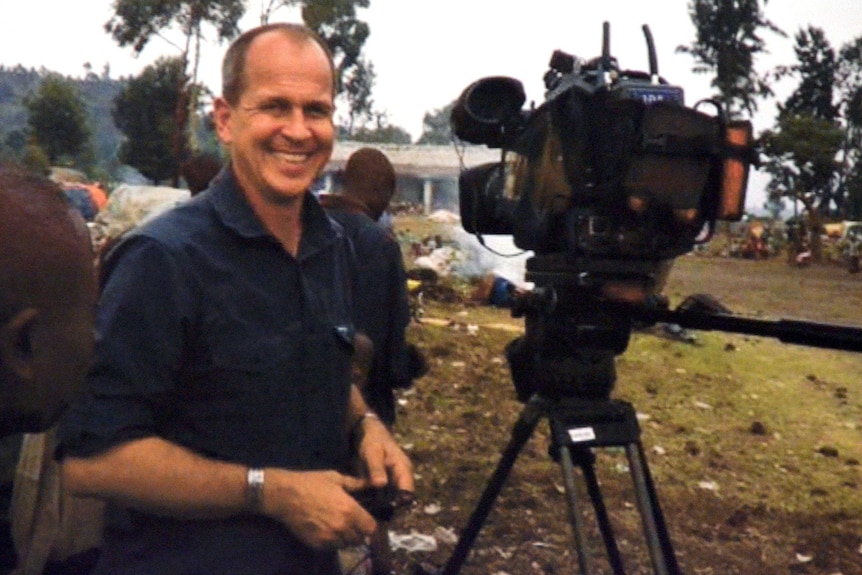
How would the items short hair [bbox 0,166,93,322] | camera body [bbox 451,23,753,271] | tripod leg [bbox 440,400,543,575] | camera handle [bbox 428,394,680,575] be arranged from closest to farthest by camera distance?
short hair [bbox 0,166,93,322] < camera body [bbox 451,23,753,271] < camera handle [bbox 428,394,680,575] < tripod leg [bbox 440,400,543,575]

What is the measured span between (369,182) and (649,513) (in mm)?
1575

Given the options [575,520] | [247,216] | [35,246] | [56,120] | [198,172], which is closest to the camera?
[35,246]

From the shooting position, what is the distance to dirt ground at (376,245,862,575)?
403 centimetres

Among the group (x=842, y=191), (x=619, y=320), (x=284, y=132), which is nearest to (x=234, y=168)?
(x=284, y=132)

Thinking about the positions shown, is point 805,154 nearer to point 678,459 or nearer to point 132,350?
point 678,459

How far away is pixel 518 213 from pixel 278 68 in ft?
3.37

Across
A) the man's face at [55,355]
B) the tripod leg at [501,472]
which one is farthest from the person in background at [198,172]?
the man's face at [55,355]

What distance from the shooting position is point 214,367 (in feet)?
4.94

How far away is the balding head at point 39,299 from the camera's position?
32.1 inches

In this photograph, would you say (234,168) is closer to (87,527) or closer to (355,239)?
(87,527)

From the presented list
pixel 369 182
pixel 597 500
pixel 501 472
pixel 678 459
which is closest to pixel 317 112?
pixel 501 472

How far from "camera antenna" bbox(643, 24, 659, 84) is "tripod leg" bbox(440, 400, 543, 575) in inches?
31.9

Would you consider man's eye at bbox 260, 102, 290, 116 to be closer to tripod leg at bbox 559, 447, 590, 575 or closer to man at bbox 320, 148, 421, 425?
man at bbox 320, 148, 421, 425

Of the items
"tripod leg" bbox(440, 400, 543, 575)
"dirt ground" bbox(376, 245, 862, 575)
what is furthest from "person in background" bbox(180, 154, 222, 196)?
"tripod leg" bbox(440, 400, 543, 575)
